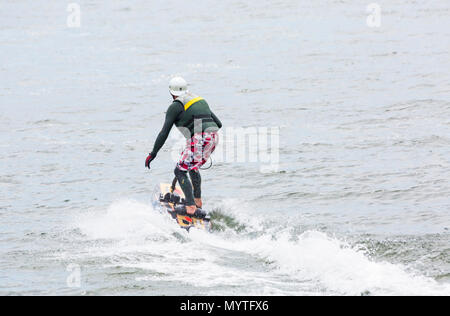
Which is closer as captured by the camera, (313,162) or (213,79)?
(313,162)

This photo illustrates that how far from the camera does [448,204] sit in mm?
13547

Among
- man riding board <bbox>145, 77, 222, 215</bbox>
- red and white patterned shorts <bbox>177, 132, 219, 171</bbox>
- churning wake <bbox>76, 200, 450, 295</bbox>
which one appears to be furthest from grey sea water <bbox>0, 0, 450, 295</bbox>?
red and white patterned shorts <bbox>177, 132, 219, 171</bbox>

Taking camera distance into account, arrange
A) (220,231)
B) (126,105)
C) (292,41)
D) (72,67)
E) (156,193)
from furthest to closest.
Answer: (292,41), (72,67), (126,105), (156,193), (220,231)

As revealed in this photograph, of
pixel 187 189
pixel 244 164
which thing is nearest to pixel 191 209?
pixel 187 189

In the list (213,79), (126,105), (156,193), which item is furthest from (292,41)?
(156,193)

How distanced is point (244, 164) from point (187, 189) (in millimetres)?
5127

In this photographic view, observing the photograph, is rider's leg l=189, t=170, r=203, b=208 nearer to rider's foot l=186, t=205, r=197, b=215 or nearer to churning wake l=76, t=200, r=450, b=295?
rider's foot l=186, t=205, r=197, b=215

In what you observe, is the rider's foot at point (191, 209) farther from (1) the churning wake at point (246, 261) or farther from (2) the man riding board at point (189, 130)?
(1) the churning wake at point (246, 261)

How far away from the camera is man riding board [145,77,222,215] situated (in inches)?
487

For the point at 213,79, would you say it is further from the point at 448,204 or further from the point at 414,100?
the point at 448,204

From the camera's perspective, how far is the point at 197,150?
12.7 meters

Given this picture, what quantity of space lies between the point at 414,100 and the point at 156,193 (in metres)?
11.0

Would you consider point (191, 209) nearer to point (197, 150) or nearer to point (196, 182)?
point (196, 182)
